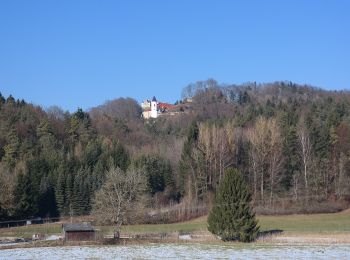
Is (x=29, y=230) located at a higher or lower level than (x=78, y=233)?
lower

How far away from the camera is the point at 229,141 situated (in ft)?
287

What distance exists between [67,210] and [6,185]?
1130 cm

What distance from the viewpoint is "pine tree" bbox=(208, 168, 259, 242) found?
1967 inches

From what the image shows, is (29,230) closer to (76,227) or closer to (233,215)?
(76,227)

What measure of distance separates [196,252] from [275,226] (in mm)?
25877

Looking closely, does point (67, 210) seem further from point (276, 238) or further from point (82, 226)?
point (276, 238)

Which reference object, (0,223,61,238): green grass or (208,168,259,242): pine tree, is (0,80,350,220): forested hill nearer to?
(0,223,61,238): green grass

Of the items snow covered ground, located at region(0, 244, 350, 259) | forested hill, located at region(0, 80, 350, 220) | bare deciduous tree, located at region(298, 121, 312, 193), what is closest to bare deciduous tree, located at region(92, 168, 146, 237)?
snow covered ground, located at region(0, 244, 350, 259)

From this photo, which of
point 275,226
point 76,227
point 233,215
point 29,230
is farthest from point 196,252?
point 29,230

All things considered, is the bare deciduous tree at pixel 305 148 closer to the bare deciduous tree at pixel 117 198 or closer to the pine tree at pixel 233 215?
the bare deciduous tree at pixel 117 198

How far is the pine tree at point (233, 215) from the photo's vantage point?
49969 mm

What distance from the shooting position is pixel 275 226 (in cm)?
6344

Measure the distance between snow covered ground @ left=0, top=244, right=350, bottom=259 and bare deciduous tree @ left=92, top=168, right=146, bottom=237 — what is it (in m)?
13.7

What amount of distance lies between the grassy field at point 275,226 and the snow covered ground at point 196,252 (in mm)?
13455
